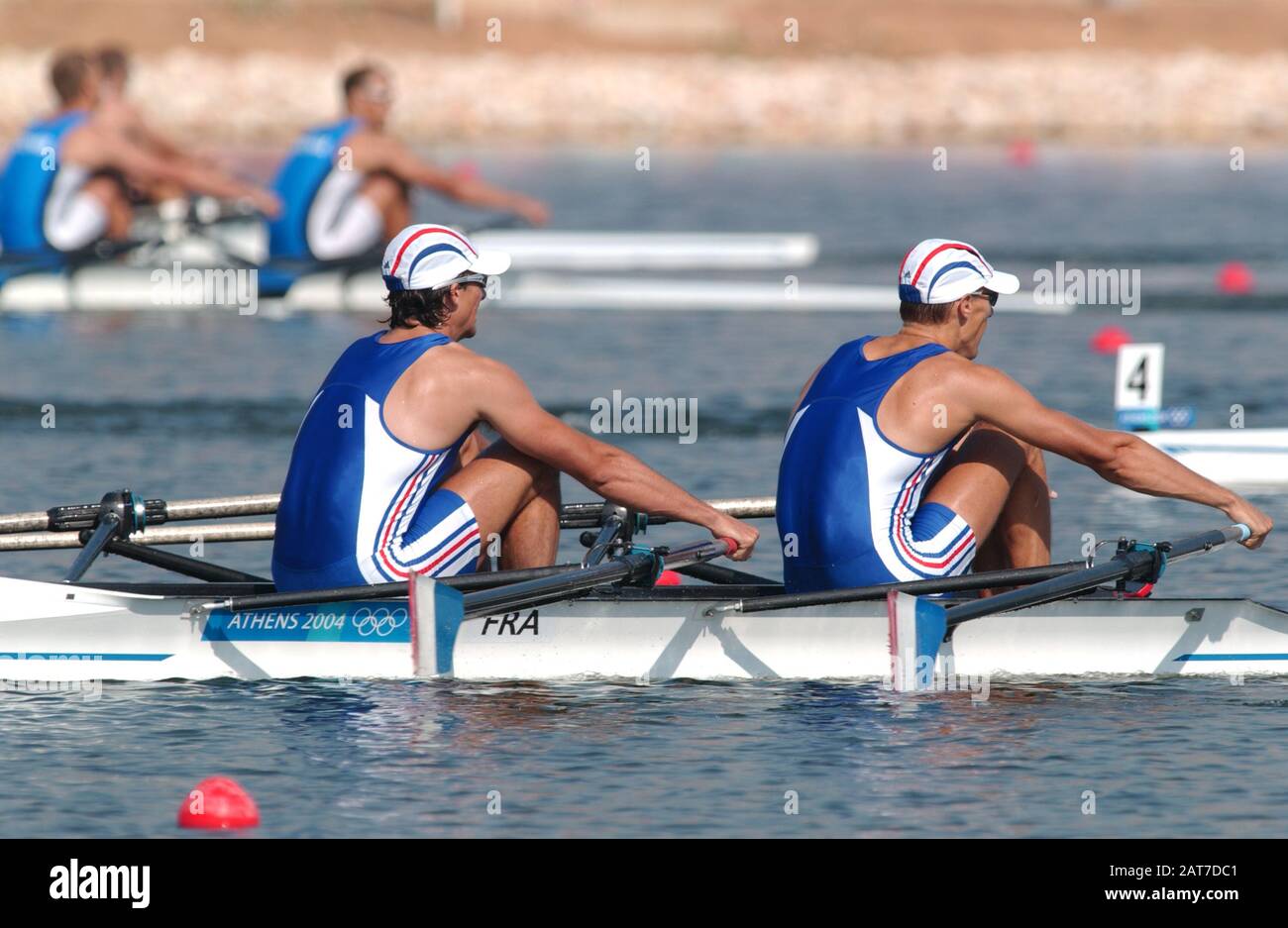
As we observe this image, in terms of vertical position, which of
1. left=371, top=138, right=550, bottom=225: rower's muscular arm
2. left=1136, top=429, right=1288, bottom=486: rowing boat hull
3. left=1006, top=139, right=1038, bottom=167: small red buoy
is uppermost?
left=1006, top=139, right=1038, bottom=167: small red buoy

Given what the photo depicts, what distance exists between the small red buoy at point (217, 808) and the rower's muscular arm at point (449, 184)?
1284 centimetres

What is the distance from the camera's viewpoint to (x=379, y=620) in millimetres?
8875

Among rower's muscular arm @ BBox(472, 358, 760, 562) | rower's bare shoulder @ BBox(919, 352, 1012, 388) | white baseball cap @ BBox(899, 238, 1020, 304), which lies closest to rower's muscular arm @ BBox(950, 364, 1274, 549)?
rower's bare shoulder @ BBox(919, 352, 1012, 388)

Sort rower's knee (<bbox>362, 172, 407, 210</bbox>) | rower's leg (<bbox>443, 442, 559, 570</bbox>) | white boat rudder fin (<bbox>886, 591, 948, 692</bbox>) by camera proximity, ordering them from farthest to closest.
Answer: rower's knee (<bbox>362, 172, 407, 210</bbox>), rower's leg (<bbox>443, 442, 559, 570</bbox>), white boat rudder fin (<bbox>886, 591, 948, 692</bbox>)

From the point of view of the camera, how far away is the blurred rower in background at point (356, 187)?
805 inches

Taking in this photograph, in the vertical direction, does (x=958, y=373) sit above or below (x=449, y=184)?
below

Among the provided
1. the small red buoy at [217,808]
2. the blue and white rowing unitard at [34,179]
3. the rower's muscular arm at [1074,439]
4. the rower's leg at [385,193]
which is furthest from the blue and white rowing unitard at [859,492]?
the blue and white rowing unitard at [34,179]

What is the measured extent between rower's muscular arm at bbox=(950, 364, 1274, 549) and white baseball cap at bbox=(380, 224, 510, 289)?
1.77 metres

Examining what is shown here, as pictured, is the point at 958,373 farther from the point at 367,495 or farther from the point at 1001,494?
the point at 367,495

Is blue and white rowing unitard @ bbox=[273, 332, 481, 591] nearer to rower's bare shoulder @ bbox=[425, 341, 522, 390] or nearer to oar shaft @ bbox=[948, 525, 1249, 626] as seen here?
rower's bare shoulder @ bbox=[425, 341, 522, 390]

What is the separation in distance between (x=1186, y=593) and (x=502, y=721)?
3702mm

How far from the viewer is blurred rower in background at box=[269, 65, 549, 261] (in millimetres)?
20453

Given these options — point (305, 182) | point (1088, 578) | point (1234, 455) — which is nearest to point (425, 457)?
point (1088, 578)

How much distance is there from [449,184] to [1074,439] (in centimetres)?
1235
